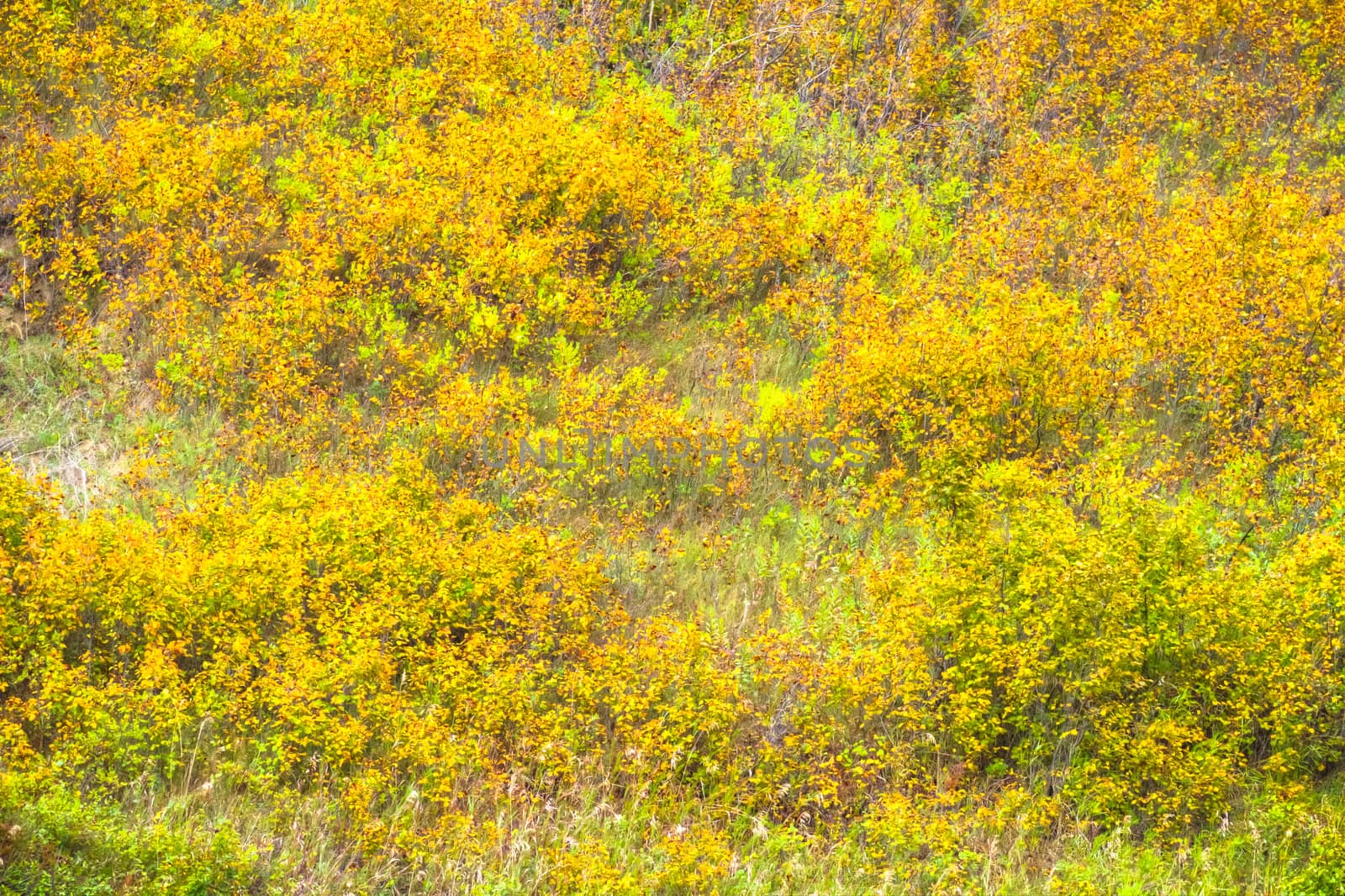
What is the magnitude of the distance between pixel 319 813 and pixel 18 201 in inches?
263

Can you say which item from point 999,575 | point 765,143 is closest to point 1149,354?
point 999,575

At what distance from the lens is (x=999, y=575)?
6.87 m

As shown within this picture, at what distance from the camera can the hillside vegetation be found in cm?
616

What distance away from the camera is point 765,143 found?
1215 cm

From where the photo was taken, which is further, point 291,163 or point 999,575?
point 291,163

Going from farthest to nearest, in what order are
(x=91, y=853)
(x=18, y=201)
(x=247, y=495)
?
(x=18, y=201), (x=247, y=495), (x=91, y=853)

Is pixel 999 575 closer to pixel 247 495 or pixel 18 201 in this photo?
pixel 247 495

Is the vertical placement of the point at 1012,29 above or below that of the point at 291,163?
above

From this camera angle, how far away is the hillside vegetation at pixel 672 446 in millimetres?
6160

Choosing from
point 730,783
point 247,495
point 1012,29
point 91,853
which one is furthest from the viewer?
point 1012,29

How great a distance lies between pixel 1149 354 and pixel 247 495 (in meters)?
6.60

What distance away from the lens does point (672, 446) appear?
877 centimetres

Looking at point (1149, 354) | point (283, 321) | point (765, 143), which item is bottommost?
point (283, 321)

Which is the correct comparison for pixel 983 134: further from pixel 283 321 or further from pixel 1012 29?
pixel 283 321
